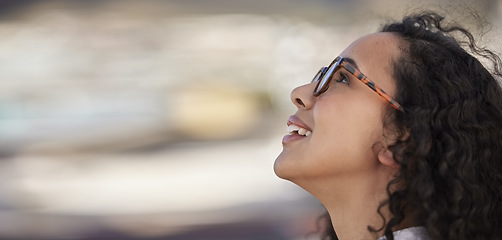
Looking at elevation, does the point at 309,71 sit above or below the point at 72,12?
below

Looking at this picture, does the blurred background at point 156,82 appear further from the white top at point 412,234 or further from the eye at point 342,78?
the white top at point 412,234

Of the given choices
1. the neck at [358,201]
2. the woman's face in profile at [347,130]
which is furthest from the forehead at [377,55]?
the neck at [358,201]

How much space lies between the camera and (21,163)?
6336mm

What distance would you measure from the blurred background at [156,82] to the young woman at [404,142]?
14.6 ft

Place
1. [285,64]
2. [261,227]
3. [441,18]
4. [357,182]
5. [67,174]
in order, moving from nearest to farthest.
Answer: [357,182] → [441,18] → [261,227] → [67,174] → [285,64]

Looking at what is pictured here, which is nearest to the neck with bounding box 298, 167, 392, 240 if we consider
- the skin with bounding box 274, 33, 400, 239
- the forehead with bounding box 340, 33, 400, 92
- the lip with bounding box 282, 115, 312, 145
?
the skin with bounding box 274, 33, 400, 239

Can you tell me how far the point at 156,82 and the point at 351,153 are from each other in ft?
17.4

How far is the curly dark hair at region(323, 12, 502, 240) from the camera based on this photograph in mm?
1528

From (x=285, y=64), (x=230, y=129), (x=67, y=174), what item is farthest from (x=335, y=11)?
(x=67, y=174)

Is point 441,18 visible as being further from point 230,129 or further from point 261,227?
point 230,129

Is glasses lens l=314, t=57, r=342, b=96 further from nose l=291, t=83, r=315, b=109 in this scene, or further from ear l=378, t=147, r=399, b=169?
ear l=378, t=147, r=399, b=169

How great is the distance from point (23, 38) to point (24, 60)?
227 mm

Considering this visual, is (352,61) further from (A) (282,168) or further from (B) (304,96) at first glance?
(A) (282,168)

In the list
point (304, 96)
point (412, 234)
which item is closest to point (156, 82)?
point (304, 96)
